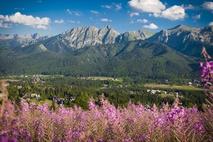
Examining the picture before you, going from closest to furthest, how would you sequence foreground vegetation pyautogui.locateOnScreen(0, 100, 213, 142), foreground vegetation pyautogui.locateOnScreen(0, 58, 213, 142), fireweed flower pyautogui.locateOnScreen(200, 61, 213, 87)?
fireweed flower pyautogui.locateOnScreen(200, 61, 213, 87)
foreground vegetation pyautogui.locateOnScreen(0, 58, 213, 142)
foreground vegetation pyautogui.locateOnScreen(0, 100, 213, 142)

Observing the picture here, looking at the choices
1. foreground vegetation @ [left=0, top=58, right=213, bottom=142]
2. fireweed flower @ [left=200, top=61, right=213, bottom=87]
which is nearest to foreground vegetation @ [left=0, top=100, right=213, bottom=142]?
foreground vegetation @ [left=0, top=58, right=213, bottom=142]

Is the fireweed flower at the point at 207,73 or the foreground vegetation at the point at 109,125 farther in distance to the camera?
the foreground vegetation at the point at 109,125

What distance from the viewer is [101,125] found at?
34.2 feet

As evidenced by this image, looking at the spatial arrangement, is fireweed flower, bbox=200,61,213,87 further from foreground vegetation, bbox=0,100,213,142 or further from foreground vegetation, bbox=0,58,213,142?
foreground vegetation, bbox=0,100,213,142

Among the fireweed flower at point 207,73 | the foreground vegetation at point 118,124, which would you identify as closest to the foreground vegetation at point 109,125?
the foreground vegetation at point 118,124

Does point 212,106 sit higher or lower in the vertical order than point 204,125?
higher

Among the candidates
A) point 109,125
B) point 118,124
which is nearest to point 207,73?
point 118,124

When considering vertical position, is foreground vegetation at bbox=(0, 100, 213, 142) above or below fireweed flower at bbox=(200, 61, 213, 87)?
below

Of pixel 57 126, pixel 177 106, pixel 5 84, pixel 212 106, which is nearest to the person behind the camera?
pixel 5 84

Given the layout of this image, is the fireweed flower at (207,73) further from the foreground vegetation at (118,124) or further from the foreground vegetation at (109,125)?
the foreground vegetation at (109,125)

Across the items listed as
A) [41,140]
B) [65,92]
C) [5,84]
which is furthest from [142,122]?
[65,92]

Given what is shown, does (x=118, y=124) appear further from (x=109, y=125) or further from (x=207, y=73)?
(x=207, y=73)

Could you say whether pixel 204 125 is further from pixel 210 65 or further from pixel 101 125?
pixel 101 125

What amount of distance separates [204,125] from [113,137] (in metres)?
2.65
